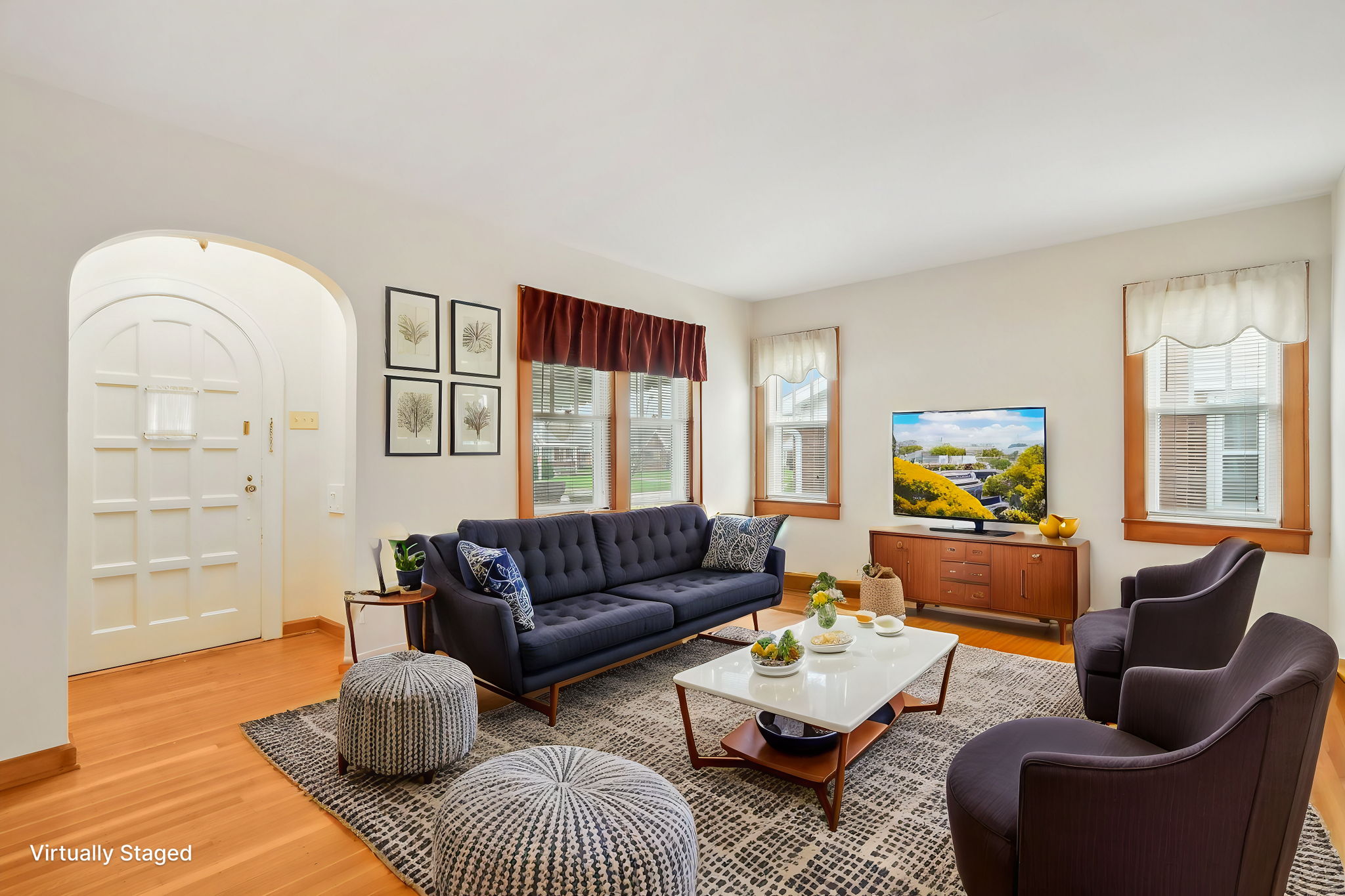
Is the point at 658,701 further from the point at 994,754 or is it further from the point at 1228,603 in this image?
the point at 1228,603

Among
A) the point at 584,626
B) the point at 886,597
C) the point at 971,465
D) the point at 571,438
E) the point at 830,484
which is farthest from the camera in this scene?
the point at 830,484

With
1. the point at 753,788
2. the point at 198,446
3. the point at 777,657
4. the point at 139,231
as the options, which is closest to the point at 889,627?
the point at 777,657

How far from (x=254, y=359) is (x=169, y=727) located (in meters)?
2.34

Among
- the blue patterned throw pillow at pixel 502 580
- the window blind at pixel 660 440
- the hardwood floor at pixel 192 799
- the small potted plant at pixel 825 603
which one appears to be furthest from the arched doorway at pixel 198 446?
the small potted plant at pixel 825 603

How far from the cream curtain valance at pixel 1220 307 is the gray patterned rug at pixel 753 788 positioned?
2.28 m

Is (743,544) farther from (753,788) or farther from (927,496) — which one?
(753,788)

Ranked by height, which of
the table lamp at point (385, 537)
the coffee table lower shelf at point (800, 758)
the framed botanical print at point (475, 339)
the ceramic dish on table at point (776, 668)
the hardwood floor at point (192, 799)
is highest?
the framed botanical print at point (475, 339)

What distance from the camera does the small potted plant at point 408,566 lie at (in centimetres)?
334

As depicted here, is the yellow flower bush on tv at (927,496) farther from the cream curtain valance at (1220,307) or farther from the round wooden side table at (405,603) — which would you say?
the round wooden side table at (405,603)

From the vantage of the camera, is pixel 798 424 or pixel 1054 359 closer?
pixel 1054 359

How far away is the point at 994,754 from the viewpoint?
1.79 metres

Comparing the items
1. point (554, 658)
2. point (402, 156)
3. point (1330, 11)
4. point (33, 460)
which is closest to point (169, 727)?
point (33, 460)

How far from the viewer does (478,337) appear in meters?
4.17

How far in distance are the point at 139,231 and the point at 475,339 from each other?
169 cm
